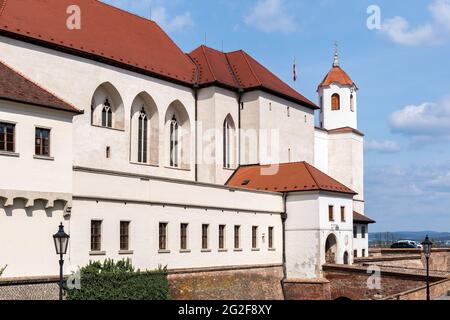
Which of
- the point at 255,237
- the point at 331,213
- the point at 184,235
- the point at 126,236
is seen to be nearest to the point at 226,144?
the point at 255,237

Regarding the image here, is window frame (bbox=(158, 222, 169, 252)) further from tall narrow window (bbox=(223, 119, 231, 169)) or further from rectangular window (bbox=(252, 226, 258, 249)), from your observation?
tall narrow window (bbox=(223, 119, 231, 169))

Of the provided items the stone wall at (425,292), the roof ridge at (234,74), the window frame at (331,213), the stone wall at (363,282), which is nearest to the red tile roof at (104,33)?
the roof ridge at (234,74)

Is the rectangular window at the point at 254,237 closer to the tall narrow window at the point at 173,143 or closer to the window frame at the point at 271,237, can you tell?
the window frame at the point at 271,237

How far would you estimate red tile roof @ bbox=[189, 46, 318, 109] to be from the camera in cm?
4550

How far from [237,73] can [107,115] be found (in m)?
Result: 13.9

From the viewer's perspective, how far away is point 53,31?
1356 inches

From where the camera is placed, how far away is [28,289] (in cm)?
2384

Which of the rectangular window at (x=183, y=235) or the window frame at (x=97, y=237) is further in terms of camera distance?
the rectangular window at (x=183, y=235)

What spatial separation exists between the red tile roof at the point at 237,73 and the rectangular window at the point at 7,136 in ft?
72.0

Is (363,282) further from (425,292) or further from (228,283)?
Answer: (228,283)

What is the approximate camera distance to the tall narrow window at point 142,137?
3997 cm

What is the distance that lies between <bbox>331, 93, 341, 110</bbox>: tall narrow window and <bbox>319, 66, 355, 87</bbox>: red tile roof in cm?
131
